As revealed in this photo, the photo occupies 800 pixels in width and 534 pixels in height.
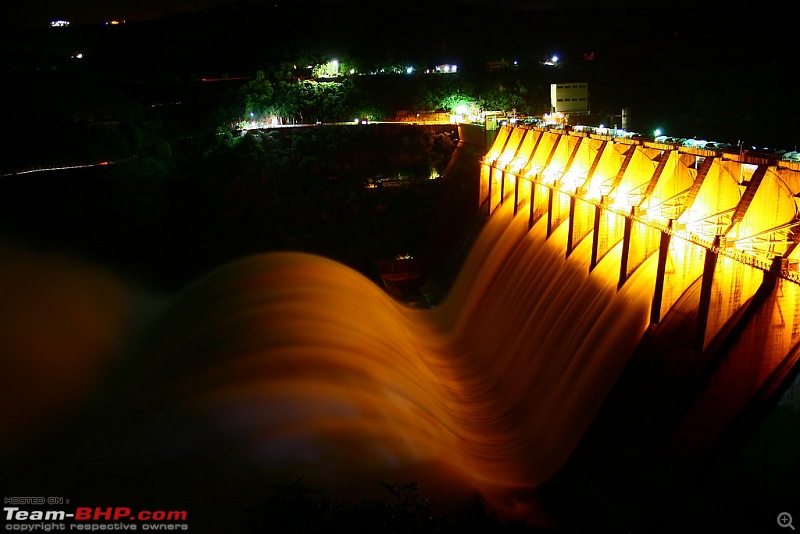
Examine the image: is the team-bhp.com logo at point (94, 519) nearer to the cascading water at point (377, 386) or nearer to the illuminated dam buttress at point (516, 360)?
the illuminated dam buttress at point (516, 360)

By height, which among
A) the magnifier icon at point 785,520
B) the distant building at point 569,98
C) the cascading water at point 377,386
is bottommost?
the cascading water at point 377,386

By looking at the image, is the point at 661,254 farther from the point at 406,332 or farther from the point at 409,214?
the point at 409,214

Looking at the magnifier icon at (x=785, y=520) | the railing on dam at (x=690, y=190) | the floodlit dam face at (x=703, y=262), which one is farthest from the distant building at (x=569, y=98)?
the magnifier icon at (x=785, y=520)

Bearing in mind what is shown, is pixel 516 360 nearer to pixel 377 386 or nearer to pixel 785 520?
pixel 377 386

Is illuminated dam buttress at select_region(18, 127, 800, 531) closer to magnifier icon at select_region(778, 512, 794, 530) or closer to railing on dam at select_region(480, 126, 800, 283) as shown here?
railing on dam at select_region(480, 126, 800, 283)

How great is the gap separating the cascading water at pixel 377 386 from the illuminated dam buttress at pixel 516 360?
0.06 m

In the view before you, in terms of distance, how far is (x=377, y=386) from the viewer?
48.7 ft

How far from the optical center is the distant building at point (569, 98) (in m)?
41.9

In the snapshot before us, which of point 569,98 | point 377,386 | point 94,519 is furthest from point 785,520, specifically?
point 569,98

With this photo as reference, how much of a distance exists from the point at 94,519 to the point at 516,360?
11.4 m

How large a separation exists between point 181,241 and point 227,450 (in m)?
26.5

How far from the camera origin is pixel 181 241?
36.1 m

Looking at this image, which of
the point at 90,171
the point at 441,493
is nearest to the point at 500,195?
the point at 441,493

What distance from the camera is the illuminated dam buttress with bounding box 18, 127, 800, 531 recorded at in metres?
11.2
